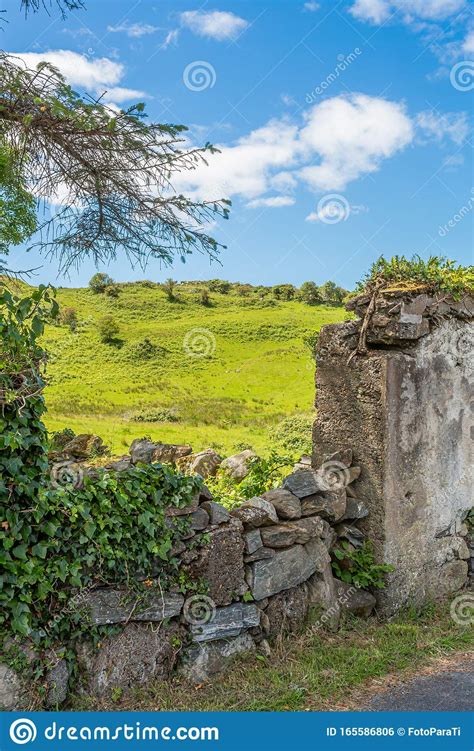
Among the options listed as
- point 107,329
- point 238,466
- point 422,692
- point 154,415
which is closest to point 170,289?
point 107,329

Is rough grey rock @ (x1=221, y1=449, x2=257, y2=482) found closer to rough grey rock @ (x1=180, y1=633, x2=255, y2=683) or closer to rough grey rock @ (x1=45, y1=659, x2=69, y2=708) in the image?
rough grey rock @ (x1=180, y1=633, x2=255, y2=683)

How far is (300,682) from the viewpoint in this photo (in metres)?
3.97

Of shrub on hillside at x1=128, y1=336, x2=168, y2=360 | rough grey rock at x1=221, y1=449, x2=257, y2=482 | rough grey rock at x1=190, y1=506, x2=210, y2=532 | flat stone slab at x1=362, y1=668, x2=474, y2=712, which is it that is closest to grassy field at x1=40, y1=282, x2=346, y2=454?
shrub on hillside at x1=128, y1=336, x2=168, y2=360

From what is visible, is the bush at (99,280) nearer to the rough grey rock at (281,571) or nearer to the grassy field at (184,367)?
the grassy field at (184,367)

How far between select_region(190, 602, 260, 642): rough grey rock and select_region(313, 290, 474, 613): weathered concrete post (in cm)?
156

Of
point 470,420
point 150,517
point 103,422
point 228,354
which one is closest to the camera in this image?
point 150,517

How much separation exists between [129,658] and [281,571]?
4.48 ft

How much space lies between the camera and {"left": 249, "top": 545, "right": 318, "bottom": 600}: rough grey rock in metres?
4.36

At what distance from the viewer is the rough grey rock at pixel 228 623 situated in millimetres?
4055

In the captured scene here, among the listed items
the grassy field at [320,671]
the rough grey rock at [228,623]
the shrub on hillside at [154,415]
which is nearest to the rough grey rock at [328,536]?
the grassy field at [320,671]

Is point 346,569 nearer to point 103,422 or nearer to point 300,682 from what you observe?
point 300,682

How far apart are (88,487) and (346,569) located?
2.77 m

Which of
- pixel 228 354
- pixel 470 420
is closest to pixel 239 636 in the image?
pixel 470 420

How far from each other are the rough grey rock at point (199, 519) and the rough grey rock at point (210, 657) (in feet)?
2.75
